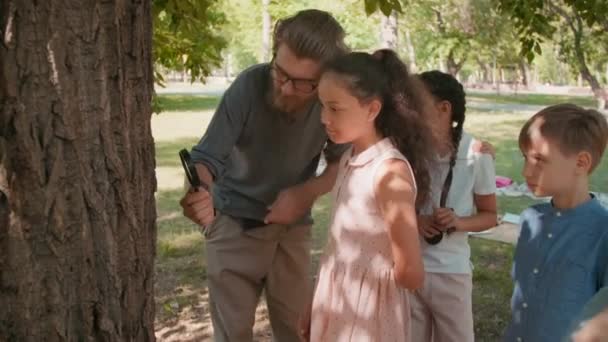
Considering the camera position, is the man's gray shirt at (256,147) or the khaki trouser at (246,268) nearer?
the man's gray shirt at (256,147)

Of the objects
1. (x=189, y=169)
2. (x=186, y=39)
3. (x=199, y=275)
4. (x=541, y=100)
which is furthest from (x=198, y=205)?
(x=541, y=100)

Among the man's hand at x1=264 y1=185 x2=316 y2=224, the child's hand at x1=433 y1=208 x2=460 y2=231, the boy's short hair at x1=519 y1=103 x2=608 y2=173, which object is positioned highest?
the boy's short hair at x1=519 y1=103 x2=608 y2=173

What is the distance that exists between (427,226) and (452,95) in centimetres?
56

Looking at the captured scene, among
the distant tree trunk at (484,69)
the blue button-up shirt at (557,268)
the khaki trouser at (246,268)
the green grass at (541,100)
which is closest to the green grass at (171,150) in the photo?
the khaki trouser at (246,268)

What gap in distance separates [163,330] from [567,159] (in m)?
3.18

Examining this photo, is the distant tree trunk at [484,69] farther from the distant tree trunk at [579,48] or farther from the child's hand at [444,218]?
the child's hand at [444,218]

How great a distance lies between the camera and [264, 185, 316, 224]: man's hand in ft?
8.99

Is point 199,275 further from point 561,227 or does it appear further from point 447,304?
point 561,227

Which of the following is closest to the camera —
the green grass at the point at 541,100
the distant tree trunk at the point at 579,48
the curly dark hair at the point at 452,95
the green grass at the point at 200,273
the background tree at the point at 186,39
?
the curly dark hair at the point at 452,95

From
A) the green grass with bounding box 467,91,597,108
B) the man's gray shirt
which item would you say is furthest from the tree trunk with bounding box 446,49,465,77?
the man's gray shirt

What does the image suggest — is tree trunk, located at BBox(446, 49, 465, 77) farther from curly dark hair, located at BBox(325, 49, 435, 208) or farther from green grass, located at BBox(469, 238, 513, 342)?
curly dark hair, located at BBox(325, 49, 435, 208)

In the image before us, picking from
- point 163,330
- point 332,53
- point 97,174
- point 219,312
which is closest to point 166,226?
point 163,330

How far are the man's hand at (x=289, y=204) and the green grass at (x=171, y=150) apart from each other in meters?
10.2

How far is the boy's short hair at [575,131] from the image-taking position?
230 cm
